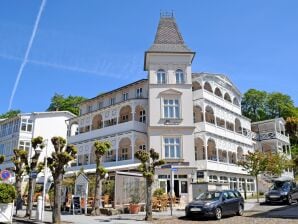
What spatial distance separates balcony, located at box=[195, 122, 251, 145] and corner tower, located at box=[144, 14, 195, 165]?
2512 mm

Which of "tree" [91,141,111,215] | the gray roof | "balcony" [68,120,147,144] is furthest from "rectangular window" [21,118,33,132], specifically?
"tree" [91,141,111,215]

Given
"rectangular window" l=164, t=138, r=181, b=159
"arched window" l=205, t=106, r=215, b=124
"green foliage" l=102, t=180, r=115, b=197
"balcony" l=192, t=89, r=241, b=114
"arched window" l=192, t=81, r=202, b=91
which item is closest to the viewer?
"green foliage" l=102, t=180, r=115, b=197

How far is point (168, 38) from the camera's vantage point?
127 ft

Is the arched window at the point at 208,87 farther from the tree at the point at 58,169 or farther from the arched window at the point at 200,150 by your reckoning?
the tree at the point at 58,169

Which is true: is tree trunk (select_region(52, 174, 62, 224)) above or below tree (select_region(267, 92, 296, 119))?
below

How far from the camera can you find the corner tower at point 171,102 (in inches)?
1345

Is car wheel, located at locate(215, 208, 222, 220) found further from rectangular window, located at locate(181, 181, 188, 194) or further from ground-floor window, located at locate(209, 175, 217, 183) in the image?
ground-floor window, located at locate(209, 175, 217, 183)

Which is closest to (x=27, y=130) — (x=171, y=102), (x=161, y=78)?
(x=161, y=78)

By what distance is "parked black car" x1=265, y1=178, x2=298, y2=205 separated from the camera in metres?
27.5

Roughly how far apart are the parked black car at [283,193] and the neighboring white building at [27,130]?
31.3 meters

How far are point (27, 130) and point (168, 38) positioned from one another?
2489 cm

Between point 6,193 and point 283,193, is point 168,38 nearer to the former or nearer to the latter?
point 283,193

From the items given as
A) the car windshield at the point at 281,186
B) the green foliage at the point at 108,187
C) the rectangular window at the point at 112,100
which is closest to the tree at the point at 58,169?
the green foliage at the point at 108,187

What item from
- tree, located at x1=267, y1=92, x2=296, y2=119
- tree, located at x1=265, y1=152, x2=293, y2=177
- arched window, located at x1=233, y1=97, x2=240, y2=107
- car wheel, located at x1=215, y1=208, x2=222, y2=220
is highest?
tree, located at x1=267, y1=92, x2=296, y2=119
